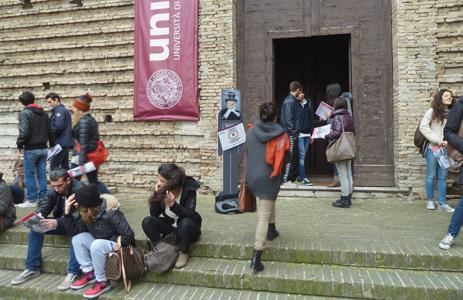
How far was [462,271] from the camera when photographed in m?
3.84

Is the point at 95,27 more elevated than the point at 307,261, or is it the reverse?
the point at 95,27

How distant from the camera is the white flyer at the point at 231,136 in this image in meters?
5.97

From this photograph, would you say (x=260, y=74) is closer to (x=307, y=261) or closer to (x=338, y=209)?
(x=338, y=209)

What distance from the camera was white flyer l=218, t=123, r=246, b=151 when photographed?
597 cm

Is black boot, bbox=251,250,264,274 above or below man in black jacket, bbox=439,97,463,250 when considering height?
below

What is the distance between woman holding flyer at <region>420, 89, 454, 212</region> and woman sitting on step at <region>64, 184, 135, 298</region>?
15.7 ft

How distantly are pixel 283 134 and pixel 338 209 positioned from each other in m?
2.76

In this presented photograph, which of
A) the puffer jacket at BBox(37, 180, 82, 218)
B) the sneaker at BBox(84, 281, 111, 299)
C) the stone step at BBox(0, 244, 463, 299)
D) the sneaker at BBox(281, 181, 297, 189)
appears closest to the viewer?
the stone step at BBox(0, 244, 463, 299)

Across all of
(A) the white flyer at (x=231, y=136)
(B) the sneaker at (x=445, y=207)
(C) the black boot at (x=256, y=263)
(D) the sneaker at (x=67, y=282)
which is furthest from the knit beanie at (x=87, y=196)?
(B) the sneaker at (x=445, y=207)

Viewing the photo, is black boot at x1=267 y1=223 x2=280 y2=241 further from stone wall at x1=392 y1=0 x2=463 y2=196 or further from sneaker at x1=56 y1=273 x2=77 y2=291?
stone wall at x1=392 y1=0 x2=463 y2=196

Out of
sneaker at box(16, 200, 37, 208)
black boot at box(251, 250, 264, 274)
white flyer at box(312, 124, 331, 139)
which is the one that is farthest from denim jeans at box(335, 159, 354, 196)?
sneaker at box(16, 200, 37, 208)

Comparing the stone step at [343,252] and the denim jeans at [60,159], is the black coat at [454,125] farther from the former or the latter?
the denim jeans at [60,159]

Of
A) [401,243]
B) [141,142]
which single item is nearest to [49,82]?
[141,142]

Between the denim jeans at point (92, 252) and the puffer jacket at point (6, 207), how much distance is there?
168 centimetres
